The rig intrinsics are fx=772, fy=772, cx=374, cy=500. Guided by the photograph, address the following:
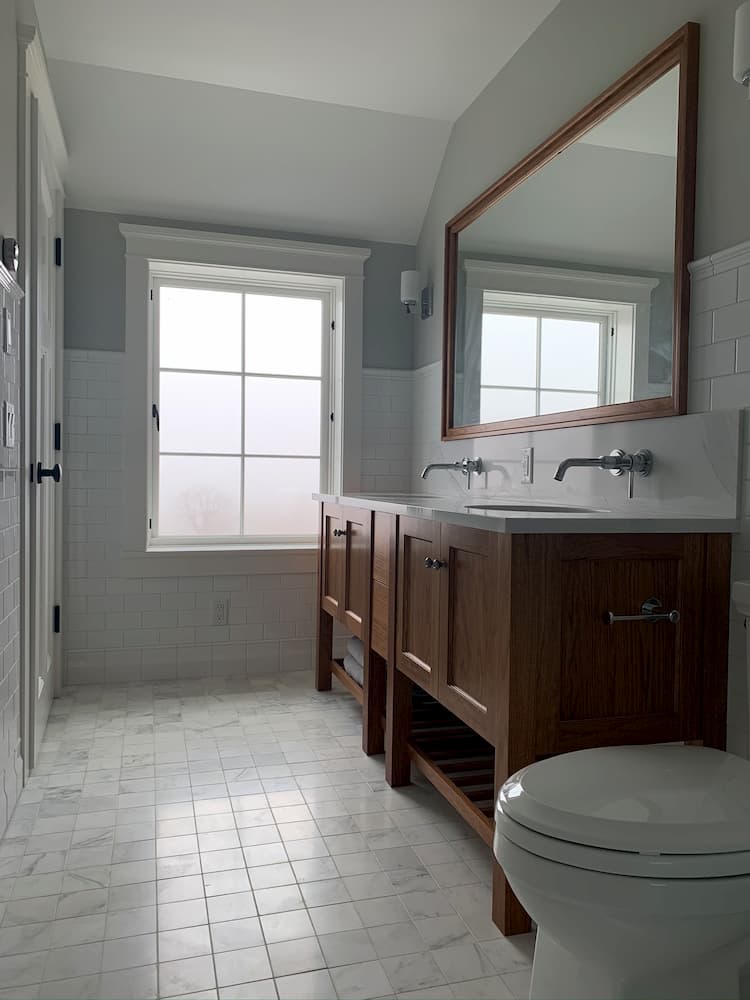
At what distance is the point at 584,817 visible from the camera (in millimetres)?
1135

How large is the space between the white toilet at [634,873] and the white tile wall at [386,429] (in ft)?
8.81

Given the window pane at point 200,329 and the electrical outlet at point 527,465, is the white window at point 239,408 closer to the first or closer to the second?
the window pane at point 200,329

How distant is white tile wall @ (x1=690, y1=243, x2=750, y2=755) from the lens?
69.6 inches

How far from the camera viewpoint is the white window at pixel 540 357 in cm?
238

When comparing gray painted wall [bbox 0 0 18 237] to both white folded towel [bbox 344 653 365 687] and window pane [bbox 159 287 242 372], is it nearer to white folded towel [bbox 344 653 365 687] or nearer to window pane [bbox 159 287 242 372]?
window pane [bbox 159 287 242 372]

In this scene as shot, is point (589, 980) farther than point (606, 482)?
No

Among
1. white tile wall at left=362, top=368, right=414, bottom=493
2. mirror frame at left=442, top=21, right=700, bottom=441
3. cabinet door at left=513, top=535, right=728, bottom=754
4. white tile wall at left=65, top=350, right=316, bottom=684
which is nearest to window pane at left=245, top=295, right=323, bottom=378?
white tile wall at left=362, top=368, right=414, bottom=493

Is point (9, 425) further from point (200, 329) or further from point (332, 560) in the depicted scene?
point (200, 329)

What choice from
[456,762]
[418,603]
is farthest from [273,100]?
[456,762]

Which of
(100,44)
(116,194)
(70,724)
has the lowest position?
(70,724)

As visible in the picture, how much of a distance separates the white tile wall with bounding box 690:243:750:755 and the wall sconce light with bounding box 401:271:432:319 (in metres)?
1.88

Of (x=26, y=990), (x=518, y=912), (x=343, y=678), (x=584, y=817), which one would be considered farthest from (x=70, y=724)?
(x=584, y=817)

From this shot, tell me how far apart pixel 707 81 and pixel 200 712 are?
107 inches

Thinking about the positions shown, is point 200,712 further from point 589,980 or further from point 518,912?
point 589,980
